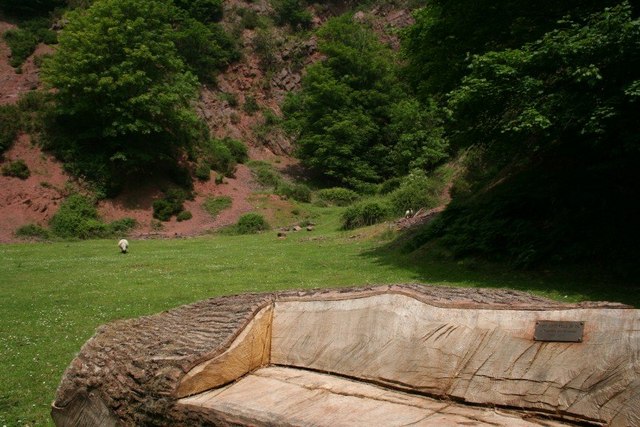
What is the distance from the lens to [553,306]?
4.55 m

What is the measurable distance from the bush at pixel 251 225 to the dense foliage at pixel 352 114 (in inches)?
601

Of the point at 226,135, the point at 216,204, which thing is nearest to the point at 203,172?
the point at 216,204

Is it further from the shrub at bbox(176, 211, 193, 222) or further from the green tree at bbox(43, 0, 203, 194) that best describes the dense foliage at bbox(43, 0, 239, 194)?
the shrub at bbox(176, 211, 193, 222)

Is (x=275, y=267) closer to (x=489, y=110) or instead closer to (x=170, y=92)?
(x=489, y=110)

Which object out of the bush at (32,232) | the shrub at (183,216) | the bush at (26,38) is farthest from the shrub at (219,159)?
the bush at (26,38)

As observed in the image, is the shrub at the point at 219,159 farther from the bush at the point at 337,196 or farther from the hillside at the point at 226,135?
the bush at the point at 337,196

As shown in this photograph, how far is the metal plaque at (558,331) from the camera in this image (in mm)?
4176

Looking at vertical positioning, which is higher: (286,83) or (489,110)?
(286,83)

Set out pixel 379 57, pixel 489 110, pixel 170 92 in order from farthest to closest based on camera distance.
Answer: pixel 379 57 → pixel 170 92 → pixel 489 110

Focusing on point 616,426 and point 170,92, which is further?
point 170,92

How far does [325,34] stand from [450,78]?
4290cm

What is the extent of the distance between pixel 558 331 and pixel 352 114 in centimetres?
4933

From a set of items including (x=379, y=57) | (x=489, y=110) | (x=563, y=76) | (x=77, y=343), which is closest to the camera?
(x=77, y=343)

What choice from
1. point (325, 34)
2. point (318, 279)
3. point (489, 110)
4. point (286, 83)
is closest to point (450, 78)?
point (489, 110)
